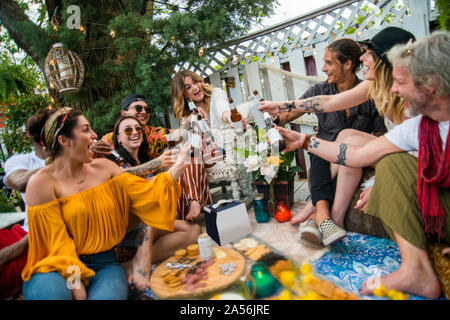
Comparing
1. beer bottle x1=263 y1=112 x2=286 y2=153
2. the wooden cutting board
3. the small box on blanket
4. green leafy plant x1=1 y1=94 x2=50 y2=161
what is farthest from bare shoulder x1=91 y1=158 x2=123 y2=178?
green leafy plant x1=1 y1=94 x2=50 y2=161

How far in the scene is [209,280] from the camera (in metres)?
1.41

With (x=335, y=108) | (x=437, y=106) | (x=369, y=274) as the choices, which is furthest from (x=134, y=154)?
(x=437, y=106)

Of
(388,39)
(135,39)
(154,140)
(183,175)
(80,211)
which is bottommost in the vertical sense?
(183,175)

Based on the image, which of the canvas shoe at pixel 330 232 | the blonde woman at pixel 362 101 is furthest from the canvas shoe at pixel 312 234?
the blonde woman at pixel 362 101

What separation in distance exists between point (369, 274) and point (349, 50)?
5.18ft

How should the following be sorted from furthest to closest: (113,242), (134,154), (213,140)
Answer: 1. (213,140)
2. (134,154)
3. (113,242)

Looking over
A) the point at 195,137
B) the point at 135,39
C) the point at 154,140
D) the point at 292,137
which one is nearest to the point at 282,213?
the point at 292,137

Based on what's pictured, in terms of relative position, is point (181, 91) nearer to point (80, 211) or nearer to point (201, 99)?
point (201, 99)

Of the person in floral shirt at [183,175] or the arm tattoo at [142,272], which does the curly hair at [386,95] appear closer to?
the person in floral shirt at [183,175]

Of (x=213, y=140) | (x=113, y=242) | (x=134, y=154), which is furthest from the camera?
(x=213, y=140)

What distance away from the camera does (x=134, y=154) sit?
7.55 feet

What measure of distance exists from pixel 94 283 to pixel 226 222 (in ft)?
3.12

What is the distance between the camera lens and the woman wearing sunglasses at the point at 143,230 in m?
1.65
